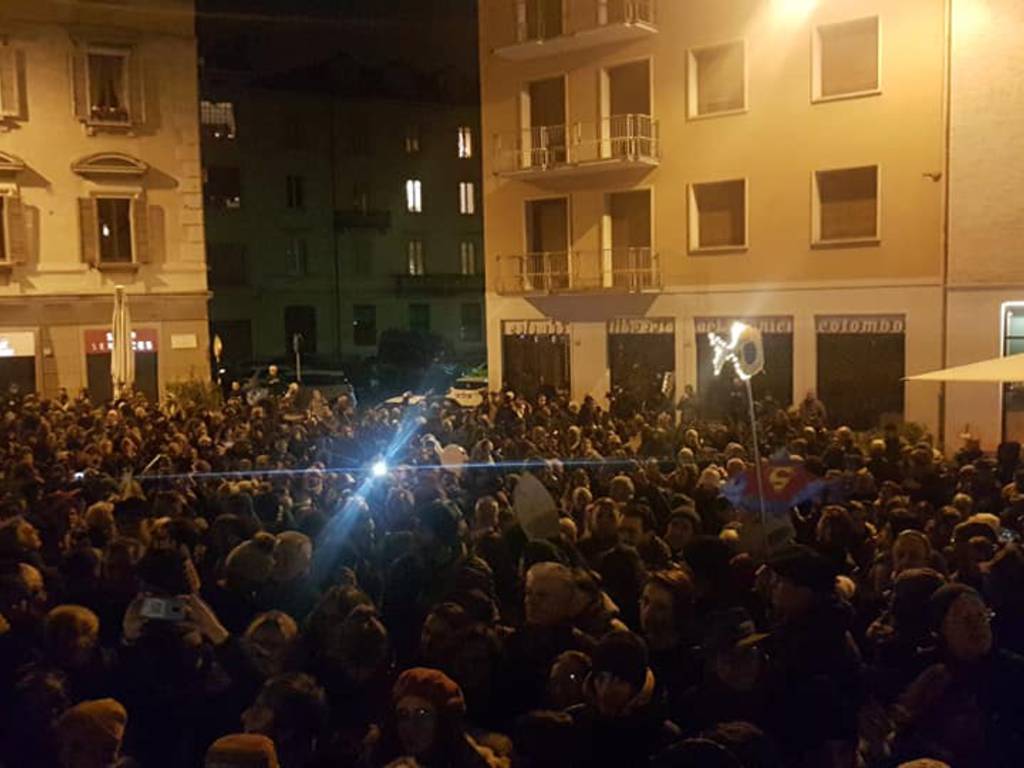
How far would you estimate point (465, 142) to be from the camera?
2035 inches

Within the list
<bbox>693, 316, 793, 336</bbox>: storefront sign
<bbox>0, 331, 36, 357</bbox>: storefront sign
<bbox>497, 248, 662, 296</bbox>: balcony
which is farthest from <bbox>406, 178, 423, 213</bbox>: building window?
<bbox>693, 316, 793, 336</bbox>: storefront sign

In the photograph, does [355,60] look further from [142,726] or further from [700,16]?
[142,726]

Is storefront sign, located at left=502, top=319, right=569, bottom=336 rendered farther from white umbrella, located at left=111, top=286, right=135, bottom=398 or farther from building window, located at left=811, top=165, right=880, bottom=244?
white umbrella, located at left=111, top=286, right=135, bottom=398

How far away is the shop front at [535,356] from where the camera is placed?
86.2 feet

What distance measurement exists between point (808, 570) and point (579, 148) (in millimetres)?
21091

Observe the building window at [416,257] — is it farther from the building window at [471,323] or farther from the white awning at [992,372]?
the white awning at [992,372]

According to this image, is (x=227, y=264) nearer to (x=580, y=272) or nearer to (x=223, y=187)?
(x=223, y=187)

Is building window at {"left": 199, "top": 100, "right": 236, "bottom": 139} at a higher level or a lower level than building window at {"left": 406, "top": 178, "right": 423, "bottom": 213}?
higher

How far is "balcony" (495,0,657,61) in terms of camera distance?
24.0 meters

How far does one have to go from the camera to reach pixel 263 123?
4672cm

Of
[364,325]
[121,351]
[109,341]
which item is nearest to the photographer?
[121,351]

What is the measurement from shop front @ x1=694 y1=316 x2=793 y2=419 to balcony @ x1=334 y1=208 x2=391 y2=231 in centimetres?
2721

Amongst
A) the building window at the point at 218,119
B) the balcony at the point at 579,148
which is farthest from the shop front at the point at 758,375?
the building window at the point at 218,119

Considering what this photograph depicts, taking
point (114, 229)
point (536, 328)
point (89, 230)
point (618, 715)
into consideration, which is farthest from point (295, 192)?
point (618, 715)
